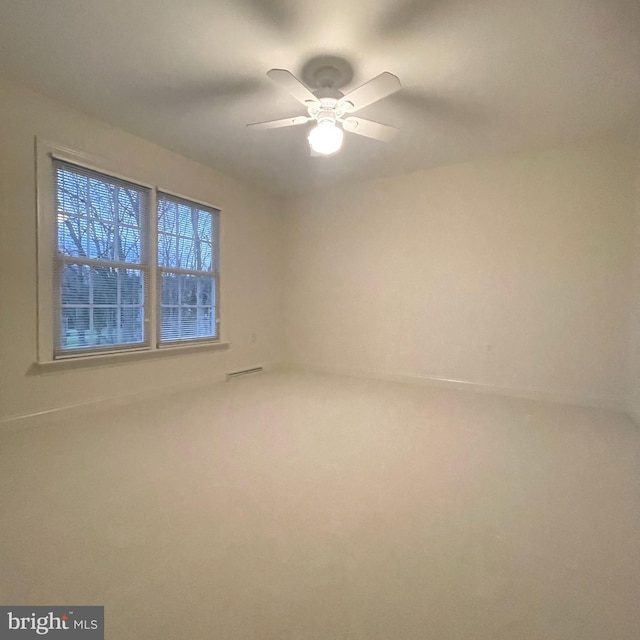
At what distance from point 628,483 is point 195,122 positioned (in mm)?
3931

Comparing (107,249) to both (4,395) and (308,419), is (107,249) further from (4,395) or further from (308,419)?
(308,419)

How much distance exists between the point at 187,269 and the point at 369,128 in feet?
Result: 7.69

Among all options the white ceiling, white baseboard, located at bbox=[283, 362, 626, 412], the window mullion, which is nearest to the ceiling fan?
the white ceiling

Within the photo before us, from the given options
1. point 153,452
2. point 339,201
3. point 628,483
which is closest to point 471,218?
point 339,201

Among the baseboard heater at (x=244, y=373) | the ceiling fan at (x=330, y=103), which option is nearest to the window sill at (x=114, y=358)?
the baseboard heater at (x=244, y=373)

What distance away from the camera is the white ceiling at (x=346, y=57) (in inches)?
69.4

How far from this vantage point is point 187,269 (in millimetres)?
3645

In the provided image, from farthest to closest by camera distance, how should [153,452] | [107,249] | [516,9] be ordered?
1. [107,249]
2. [153,452]
3. [516,9]

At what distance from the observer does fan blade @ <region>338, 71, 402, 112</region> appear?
6.16 ft

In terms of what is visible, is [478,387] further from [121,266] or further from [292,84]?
[121,266]

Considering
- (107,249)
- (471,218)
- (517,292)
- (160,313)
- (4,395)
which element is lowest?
(4,395)

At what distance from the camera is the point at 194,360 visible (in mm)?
3766

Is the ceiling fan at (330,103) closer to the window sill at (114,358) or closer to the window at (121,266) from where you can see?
the window at (121,266)

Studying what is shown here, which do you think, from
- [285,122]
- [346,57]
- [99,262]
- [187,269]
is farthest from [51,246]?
[346,57]
